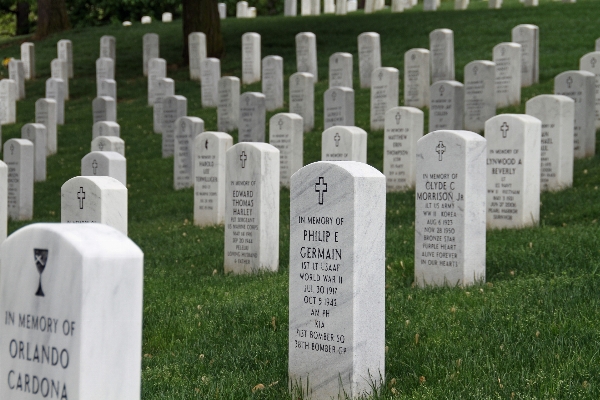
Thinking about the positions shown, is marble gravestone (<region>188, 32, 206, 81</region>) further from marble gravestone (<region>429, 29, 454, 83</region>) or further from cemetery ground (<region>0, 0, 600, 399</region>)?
cemetery ground (<region>0, 0, 600, 399</region>)

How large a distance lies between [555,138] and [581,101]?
2.08m

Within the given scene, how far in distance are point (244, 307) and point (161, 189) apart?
9766 millimetres

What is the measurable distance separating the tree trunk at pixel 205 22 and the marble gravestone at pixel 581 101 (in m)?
14.9

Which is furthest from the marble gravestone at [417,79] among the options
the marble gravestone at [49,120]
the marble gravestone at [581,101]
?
the marble gravestone at [49,120]

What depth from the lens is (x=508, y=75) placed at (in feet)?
59.6

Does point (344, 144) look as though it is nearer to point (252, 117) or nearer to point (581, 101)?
point (581, 101)

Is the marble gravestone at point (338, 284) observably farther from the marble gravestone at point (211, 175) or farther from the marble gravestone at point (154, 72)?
the marble gravestone at point (154, 72)

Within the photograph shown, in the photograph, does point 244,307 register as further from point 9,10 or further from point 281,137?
point 9,10

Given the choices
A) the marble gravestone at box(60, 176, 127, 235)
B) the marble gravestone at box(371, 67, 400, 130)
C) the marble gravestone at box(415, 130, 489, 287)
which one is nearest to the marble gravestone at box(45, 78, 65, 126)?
the marble gravestone at box(371, 67, 400, 130)

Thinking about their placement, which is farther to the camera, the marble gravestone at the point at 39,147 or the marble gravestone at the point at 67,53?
the marble gravestone at the point at 67,53

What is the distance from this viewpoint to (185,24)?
2747cm

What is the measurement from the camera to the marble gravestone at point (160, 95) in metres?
22.0

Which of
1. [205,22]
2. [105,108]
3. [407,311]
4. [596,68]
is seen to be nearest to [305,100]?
[105,108]

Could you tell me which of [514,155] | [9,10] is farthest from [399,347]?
[9,10]
